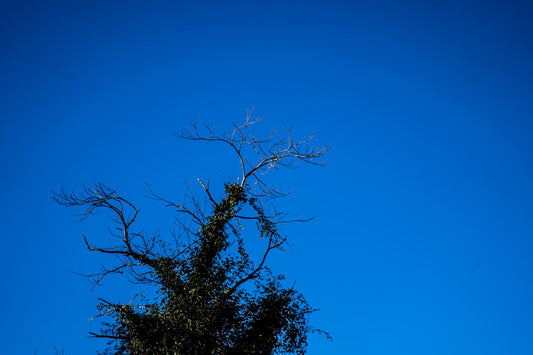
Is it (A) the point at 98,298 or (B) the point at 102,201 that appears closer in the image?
(A) the point at 98,298

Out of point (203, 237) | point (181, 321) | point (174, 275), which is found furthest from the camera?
point (203, 237)

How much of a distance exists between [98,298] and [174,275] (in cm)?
239

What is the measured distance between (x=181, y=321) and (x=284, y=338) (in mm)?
3780

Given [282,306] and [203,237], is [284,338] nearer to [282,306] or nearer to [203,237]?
[282,306]

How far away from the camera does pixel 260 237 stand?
17.4 meters

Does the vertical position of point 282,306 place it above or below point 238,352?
above

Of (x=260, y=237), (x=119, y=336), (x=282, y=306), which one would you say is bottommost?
(x=119, y=336)

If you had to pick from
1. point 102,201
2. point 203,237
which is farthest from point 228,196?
point 102,201

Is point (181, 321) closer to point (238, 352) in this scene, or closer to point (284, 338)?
point (238, 352)

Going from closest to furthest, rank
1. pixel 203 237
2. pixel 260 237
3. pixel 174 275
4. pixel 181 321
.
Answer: pixel 181 321 → pixel 174 275 → pixel 203 237 → pixel 260 237

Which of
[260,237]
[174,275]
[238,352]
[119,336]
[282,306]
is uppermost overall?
[260,237]

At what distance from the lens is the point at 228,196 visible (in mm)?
17109

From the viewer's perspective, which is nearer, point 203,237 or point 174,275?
point 174,275

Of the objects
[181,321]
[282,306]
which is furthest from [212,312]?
[282,306]
